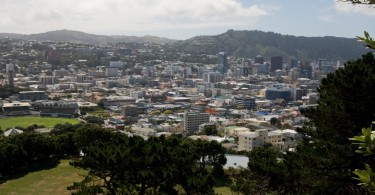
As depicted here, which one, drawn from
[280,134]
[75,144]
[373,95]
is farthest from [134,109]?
[373,95]

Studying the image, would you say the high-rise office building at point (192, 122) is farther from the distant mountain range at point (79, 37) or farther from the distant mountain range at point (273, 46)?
the distant mountain range at point (79, 37)

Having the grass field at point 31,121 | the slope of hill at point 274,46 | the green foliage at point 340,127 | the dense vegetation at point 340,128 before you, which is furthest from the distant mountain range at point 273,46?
the green foliage at point 340,127

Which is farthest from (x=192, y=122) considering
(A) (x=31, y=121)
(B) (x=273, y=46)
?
(B) (x=273, y=46)

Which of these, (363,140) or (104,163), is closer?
(363,140)

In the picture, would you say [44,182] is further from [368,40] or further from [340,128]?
[368,40]

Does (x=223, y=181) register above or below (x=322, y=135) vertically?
below

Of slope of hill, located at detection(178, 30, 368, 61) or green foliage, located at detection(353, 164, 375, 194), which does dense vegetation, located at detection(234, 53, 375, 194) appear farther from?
slope of hill, located at detection(178, 30, 368, 61)

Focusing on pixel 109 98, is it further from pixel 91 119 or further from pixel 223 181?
pixel 223 181
